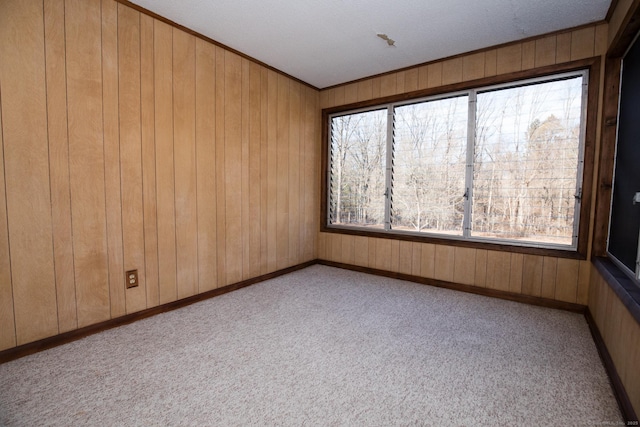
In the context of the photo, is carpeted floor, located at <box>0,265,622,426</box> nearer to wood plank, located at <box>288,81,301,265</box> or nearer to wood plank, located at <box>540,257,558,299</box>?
wood plank, located at <box>540,257,558,299</box>

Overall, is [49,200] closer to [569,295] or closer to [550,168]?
[550,168]

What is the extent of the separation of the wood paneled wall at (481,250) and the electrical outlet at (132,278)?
2413 millimetres

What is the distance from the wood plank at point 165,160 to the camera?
7.92 ft

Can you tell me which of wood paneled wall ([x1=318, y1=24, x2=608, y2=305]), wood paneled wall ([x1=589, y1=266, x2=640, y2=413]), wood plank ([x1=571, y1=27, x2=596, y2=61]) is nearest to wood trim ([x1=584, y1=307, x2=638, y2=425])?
wood paneled wall ([x1=589, y1=266, x2=640, y2=413])

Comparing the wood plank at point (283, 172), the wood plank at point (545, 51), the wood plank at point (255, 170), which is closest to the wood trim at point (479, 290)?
the wood plank at point (283, 172)

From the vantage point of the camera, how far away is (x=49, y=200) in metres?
1.90

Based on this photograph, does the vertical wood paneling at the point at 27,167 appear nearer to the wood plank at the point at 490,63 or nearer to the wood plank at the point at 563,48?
the wood plank at the point at 490,63

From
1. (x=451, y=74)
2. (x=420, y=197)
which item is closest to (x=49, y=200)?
(x=420, y=197)

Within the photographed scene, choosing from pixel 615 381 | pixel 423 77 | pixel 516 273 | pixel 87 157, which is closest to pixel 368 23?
pixel 423 77

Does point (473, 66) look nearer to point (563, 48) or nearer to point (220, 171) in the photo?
point (563, 48)

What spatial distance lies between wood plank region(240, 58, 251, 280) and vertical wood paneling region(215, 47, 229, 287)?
0.23 metres

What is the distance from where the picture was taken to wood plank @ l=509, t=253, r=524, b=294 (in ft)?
9.18

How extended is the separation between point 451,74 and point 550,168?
133cm

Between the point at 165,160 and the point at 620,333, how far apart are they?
3187 mm
